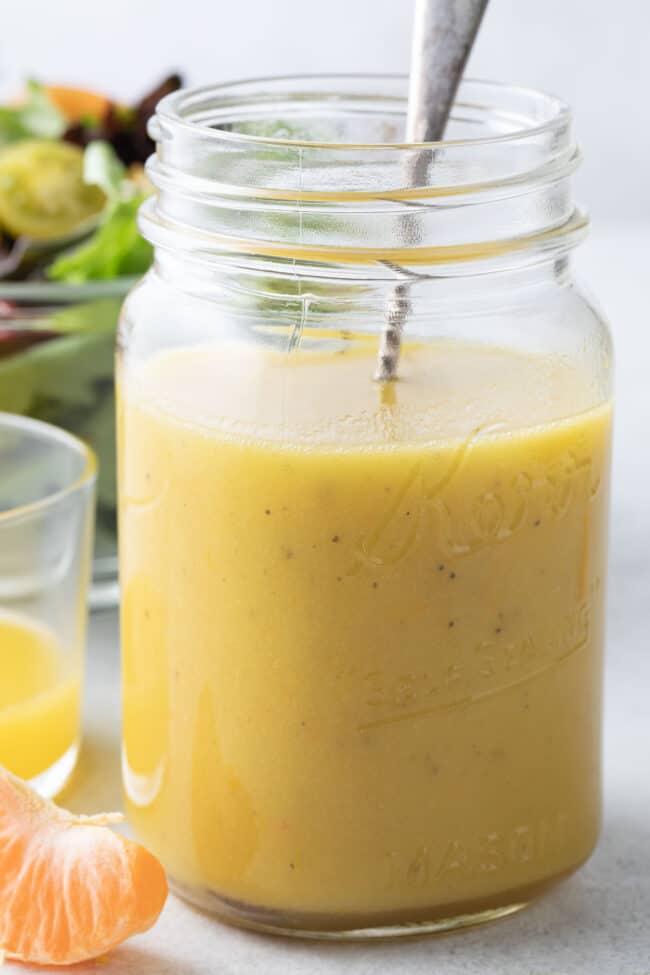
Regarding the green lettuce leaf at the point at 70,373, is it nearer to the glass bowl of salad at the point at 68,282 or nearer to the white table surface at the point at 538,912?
the glass bowl of salad at the point at 68,282

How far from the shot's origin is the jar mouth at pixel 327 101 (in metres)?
0.88

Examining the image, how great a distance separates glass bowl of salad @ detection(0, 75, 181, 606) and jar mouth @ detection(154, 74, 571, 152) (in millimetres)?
353

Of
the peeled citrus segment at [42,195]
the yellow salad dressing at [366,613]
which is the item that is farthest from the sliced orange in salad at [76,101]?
the yellow salad dressing at [366,613]

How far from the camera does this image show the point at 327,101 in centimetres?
94

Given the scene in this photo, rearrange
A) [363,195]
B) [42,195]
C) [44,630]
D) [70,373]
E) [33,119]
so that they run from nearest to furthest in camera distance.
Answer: [363,195] < [44,630] < [70,373] < [42,195] < [33,119]

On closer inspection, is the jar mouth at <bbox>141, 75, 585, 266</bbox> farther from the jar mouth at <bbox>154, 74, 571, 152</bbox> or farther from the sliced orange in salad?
the sliced orange in salad

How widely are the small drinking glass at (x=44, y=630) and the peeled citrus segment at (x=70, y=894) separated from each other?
0.60 feet

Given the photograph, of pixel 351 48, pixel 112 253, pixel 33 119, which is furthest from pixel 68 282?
pixel 351 48

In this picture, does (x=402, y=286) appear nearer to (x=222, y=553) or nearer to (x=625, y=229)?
(x=222, y=553)

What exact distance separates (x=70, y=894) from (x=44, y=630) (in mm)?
265

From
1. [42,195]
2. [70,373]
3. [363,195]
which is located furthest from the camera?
[42,195]

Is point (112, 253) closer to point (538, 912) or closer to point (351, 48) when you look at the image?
point (538, 912)

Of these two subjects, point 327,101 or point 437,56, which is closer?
point 437,56

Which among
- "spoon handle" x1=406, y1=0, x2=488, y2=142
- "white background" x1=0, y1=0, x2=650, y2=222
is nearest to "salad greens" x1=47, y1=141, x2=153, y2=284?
"spoon handle" x1=406, y1=0, x2=488, y2=142
